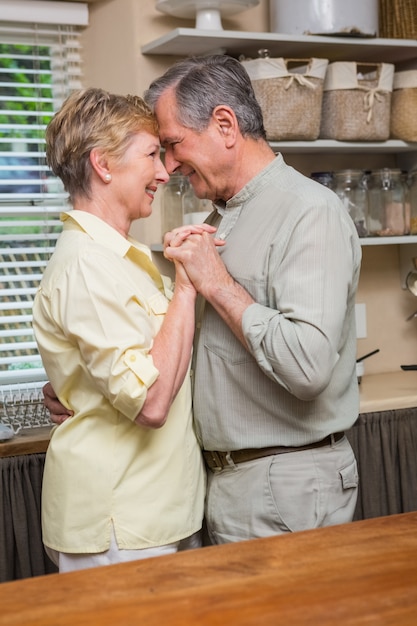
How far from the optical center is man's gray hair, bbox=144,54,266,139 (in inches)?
77.3

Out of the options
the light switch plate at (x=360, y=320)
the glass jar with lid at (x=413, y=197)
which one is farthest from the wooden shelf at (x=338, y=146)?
the light switch plate at (x=360, y=320)

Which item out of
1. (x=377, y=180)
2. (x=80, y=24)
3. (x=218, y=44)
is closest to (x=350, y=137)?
(x=377, y=180)

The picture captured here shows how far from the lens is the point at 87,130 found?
73.3 inches

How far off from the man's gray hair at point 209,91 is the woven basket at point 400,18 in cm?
141

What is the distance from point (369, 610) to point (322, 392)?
2.20ft

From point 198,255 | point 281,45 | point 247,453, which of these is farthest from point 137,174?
point 281,45

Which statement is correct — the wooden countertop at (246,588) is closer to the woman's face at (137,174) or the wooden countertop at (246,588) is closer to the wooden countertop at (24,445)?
the woman's face at (137,174)

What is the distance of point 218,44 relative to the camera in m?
2.96

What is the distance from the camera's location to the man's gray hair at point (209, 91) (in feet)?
6.44

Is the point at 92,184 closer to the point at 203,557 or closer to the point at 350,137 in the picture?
the point at 203,557

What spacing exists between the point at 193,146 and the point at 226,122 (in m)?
0.09

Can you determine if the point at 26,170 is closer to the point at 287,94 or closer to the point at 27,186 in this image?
the point at 27,186

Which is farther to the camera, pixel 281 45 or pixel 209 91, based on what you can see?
pixel 281 45

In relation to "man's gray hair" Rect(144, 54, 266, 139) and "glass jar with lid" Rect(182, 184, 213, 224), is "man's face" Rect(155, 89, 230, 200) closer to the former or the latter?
"man's gray hair" Rect(144, 54, 266, 139)
